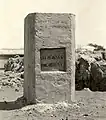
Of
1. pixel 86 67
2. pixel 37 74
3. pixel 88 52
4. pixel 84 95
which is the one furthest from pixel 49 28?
pixel 88 52

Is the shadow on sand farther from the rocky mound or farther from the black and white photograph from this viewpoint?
the rocky mound

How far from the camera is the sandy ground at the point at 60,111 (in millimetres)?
4270

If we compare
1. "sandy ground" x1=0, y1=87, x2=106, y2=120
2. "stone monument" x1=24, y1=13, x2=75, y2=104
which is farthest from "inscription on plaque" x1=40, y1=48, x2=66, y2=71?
"sandy ground" x1=0, y1=87, x2=106, y2=120

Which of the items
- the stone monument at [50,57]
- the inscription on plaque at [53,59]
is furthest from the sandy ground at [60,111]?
the inscription on plaque at [53,59]

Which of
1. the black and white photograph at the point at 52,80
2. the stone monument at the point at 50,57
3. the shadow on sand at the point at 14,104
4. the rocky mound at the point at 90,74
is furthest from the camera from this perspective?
the rocky mound at the point at 90,74

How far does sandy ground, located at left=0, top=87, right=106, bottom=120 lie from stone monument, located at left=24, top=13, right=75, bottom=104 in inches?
8.8

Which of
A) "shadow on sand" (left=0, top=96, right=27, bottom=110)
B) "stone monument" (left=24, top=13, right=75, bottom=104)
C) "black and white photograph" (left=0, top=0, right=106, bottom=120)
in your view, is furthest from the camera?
"shadow on sand" (left=0, top=96, right=27, bottom=110)

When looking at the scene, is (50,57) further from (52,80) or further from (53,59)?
(52,80)

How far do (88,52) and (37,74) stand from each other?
3235 millimetres

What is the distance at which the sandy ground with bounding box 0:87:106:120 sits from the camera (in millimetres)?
4270

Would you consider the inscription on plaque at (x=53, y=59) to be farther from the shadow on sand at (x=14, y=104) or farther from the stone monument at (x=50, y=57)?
the shadow on sand at (x=14, y=104)

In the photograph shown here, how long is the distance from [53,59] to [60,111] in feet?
2.52

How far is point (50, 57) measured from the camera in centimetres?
491

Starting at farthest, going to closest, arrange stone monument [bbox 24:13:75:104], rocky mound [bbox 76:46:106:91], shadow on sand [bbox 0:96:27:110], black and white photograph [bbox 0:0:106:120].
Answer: rocky mound [bbox 76:46:106:91]
shadow on sand [bbox 0:96:27:110]
stone monument [bbox 24:13:75:104]
black and white photograph [bbox 0:0:106:120]
